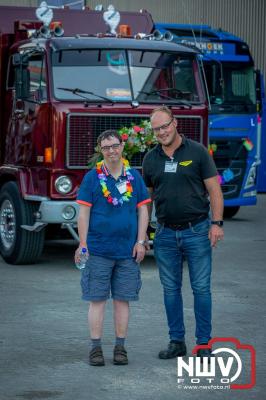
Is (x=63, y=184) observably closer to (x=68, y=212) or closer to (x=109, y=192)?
(x=68, y=212)

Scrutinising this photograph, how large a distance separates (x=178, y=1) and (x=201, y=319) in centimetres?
2350

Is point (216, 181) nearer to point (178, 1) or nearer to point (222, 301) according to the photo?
point (222, 301)

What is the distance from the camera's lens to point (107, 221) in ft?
27.0

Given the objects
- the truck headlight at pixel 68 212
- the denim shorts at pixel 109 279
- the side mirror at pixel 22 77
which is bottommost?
the truck headlight at pixel 68 212

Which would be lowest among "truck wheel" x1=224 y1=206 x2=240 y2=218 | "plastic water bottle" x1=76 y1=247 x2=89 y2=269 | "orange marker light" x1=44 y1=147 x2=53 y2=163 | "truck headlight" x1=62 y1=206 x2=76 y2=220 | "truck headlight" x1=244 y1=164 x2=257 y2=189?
"truck wheel" x1=224 y1=206 x2=240 y2=218

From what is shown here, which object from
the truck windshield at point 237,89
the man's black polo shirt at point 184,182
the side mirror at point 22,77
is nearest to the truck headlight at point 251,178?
the truck windshield at point 237,89

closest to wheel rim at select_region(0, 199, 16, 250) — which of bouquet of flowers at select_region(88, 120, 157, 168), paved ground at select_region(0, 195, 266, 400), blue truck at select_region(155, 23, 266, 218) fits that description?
paved ground at select_region(0, 195, 266, 400)

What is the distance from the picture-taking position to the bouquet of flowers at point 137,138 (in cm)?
1345

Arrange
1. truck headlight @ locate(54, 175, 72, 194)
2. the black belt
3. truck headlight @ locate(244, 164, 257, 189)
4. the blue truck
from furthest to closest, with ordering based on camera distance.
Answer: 1. truck headlight @ locate(244, 164, 257, 189)
2. the blue truck
3. truck headlight @ locate(54, 175, 72, 194)
4. the black belt

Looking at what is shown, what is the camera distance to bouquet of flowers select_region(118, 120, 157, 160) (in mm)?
13445

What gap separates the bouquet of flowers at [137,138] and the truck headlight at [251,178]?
6934mm

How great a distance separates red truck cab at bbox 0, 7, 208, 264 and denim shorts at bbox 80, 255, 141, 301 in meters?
→ 4.94

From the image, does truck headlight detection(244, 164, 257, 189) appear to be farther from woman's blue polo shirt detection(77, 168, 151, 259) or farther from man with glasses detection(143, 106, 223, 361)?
woman's blue polo shirt detection(77, 168, 151, 259)

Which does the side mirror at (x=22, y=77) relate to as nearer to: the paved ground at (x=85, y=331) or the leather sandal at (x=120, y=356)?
the paved ground at (x=85, y=331)
